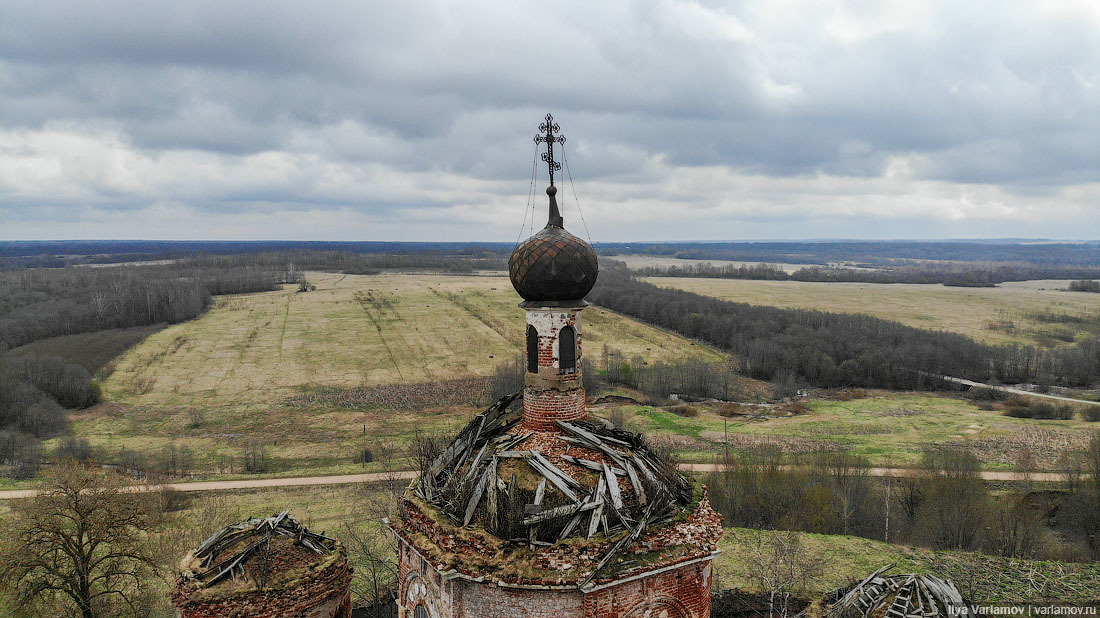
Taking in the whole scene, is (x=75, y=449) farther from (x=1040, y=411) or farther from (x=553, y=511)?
(x=1040, y=411)

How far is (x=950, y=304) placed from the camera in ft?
317

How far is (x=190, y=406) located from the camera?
155 feet

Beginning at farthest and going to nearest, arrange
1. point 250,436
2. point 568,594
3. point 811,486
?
point 250,436, point 811,486, point 568,594

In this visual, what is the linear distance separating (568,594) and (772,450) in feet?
96.8

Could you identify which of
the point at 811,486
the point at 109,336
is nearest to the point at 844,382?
the point at 811,486

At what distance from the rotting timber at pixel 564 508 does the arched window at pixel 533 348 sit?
1.08 metres

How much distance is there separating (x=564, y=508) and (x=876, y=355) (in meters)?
64.0

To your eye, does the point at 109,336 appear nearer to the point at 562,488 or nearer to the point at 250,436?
the point at 250,436

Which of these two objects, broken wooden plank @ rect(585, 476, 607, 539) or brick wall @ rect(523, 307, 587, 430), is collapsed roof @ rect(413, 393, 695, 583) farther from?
brick wall @ rect(523, 307, 587, 430)

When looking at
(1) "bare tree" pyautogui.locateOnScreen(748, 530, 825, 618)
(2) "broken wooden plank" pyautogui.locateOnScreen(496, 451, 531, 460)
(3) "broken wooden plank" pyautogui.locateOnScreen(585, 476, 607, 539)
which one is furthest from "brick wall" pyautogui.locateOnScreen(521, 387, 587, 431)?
(1) "bare tree" pyautogui.locateOnScreen(748, 530, 825, 618)

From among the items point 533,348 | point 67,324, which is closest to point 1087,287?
point 533,348

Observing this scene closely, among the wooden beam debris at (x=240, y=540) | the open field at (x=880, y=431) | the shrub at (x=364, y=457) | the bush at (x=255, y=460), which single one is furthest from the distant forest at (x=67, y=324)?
the open field at (x=880, y=431)

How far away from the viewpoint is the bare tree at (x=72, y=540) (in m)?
16.2

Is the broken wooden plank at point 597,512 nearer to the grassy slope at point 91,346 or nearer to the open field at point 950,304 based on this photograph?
the grassy slope at point 91,346
